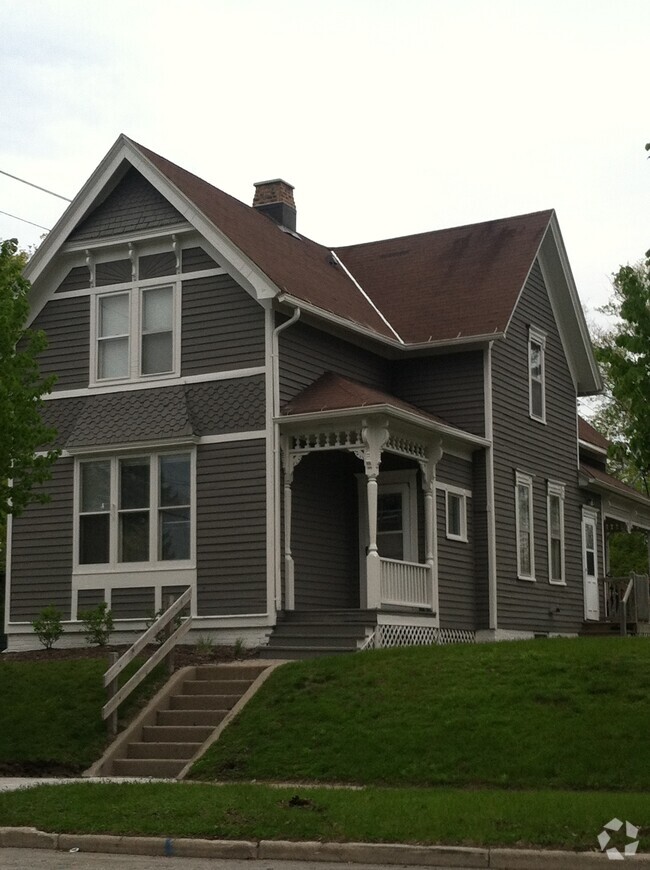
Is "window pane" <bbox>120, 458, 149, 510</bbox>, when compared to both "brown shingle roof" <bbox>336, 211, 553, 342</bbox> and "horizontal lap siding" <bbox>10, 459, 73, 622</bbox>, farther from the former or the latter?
"brown shingle roof" <bbox>336, 211, 553, 342</bbox>

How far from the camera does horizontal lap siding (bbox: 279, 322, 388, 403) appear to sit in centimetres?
2225

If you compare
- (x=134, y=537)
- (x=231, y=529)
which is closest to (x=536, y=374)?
(x=231, y=529)

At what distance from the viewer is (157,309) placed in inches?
922

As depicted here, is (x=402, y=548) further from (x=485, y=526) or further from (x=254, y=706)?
(x=254, y=706)

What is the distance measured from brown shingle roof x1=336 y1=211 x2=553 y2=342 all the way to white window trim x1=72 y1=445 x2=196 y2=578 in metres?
5.84

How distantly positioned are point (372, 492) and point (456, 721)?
646cm

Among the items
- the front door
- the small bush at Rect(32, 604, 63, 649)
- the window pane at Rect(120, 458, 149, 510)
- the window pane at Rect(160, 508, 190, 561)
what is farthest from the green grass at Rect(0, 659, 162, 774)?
the front door

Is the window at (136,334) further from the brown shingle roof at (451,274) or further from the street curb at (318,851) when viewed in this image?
the street curb at (318,851)

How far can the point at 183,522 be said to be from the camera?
73.3 ft

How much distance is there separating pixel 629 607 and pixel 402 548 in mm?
8720

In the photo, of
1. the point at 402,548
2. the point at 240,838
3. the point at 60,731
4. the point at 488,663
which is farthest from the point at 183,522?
the point at 240,838

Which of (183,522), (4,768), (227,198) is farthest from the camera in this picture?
(227,198)

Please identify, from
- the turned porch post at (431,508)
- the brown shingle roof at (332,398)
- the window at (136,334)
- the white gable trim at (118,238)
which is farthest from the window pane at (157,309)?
the turned porch post at (431,508)

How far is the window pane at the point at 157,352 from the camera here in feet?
76.0
